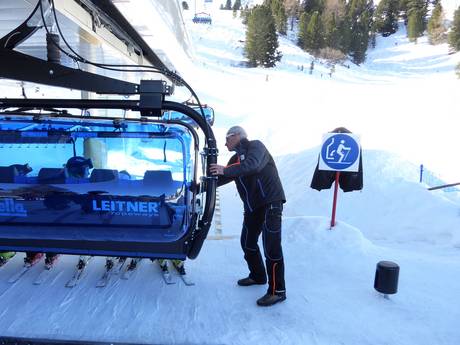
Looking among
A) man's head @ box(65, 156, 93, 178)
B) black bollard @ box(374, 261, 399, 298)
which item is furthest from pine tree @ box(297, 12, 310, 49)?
man's head @ box(65, 156, 93, 178)

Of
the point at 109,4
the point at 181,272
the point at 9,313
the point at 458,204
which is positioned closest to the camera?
the point at 9,313

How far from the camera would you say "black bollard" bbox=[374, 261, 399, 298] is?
4004mm

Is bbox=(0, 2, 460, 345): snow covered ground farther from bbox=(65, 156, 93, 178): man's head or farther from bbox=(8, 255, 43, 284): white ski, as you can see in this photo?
bbox=(65, 156, 93, 178): man's head

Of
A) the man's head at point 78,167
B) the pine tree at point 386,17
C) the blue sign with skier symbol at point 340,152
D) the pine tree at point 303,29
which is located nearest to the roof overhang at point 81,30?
the man's head at point 78,167

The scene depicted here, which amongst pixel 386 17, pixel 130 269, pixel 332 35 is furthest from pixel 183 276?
pixel 386 17

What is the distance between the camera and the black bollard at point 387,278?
4.00 meters

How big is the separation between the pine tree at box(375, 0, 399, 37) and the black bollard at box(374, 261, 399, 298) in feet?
267

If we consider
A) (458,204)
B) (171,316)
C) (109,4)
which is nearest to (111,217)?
(171,316)

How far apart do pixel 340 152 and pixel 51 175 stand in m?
4.23

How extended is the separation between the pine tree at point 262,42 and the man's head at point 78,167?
48.8m

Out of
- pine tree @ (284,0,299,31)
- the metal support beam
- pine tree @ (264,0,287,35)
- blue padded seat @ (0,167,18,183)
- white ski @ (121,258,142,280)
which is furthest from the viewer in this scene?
pine tree @ (284,0,299,31)

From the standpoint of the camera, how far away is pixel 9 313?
382 cm

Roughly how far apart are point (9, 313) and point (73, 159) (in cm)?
173

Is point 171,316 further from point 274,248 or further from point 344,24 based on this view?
point 344,24
